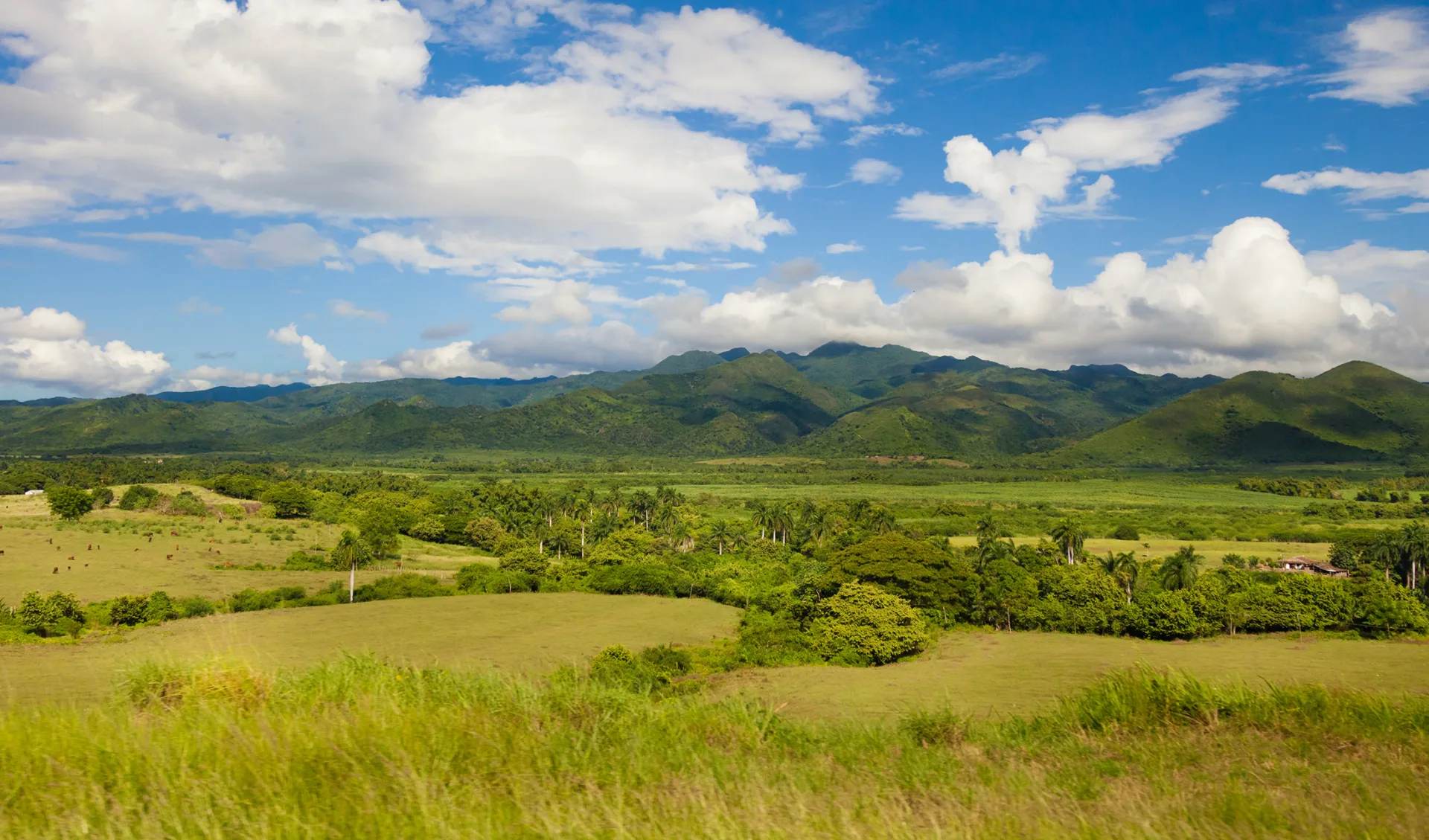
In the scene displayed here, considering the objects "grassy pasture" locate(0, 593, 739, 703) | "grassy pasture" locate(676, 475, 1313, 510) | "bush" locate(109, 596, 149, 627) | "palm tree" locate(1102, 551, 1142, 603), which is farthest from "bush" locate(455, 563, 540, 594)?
"grassy pasture" locate(676, 475, 1313, 510)

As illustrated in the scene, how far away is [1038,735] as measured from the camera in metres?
7.34

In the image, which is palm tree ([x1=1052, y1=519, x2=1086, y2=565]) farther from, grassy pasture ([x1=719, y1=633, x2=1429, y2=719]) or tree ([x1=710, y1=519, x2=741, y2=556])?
tree ([x1=710, y1=519, x2=741, y2=556])

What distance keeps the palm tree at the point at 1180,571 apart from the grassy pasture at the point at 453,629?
30140 millimetres

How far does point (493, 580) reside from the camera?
61500 millimetres

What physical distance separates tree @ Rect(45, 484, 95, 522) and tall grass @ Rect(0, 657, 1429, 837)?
95734 mm

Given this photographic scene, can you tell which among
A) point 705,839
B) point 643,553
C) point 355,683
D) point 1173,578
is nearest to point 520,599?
point 643,553

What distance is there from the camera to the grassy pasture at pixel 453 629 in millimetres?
34125

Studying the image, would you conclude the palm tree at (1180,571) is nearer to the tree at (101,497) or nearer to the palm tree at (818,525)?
the palm tree at (818,525)

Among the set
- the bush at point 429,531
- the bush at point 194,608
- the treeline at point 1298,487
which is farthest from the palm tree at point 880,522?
the treeline at point 1298,487

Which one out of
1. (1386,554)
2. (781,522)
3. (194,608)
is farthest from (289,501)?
(1386,554)

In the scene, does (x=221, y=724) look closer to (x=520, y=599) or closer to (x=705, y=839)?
(x=705, y=839)

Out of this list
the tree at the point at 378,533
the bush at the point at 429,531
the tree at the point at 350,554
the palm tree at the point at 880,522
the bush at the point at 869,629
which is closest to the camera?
the bush at the point at 869,629

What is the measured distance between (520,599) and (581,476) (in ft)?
453

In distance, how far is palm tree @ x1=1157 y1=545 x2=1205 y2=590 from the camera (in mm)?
49844
